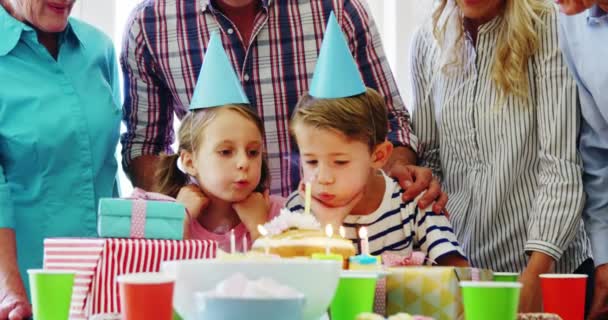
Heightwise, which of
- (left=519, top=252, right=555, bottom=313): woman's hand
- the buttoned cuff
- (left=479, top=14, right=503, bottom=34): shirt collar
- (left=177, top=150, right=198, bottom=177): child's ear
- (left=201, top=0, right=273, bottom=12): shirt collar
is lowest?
(left=519, top=252, right=555, bottom=313): woman's hand

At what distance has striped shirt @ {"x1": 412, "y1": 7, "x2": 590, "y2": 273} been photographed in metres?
1.97

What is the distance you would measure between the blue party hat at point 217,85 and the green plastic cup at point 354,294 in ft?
2.50

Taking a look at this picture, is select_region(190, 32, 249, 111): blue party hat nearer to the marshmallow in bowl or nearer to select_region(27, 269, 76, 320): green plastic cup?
select_region(27, 269, 76, 320): green plastic cup

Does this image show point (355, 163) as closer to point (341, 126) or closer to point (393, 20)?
point (341, 126)

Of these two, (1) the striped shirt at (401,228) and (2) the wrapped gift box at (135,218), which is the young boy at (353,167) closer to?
(1) the striped shirt at (401,228)

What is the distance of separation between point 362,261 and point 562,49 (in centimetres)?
88

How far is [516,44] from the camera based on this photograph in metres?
2.01

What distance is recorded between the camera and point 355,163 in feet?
6.11

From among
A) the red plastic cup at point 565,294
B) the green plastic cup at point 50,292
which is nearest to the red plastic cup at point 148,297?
the green plastic cup at point 50,292

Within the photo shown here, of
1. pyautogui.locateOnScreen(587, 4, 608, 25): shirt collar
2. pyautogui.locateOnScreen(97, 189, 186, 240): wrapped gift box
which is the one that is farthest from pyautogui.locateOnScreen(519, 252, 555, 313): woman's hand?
pyautogui.locateOnScreen(97, 189, 186, 240): wrapped gift box

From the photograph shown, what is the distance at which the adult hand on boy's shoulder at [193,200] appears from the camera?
6.37ft

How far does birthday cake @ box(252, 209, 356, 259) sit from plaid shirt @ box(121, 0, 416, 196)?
70cm

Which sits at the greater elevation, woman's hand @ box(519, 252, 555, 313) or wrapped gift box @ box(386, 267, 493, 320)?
wrapped gift box @ box(386, 267, 493, 320)

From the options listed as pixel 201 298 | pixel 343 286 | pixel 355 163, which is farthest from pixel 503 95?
pixel 201 298
